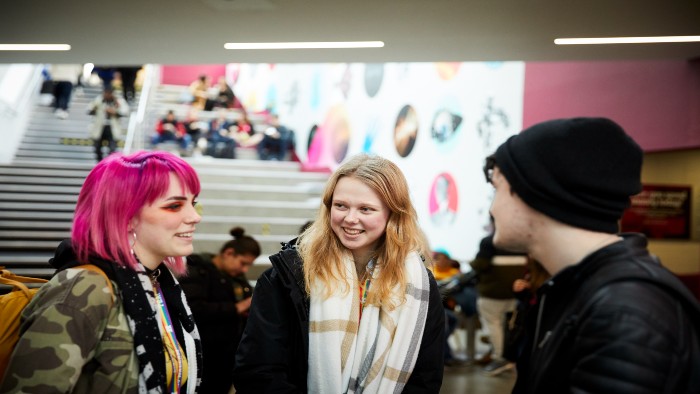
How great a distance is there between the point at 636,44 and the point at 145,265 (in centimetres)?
477

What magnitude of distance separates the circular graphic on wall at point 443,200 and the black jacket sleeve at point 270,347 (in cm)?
802

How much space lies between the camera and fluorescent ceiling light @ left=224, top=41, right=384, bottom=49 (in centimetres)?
543

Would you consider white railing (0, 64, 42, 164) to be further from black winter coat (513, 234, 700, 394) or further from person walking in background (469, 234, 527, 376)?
black winter coat (513, 234, 700, 394)

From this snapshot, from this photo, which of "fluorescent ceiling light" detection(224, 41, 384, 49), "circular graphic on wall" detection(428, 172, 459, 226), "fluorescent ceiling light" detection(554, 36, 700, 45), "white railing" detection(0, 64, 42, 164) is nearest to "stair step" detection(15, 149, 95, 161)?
"white railing" detection(0, 64, 42, 164)

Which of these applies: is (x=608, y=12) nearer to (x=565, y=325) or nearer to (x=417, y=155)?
(x=565, y=325)

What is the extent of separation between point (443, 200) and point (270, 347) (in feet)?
27.8

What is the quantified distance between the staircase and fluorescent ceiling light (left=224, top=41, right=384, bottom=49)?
152 inches

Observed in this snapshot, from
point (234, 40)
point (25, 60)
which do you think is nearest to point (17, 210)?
point (25, 60)

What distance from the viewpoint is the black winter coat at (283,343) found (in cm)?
214

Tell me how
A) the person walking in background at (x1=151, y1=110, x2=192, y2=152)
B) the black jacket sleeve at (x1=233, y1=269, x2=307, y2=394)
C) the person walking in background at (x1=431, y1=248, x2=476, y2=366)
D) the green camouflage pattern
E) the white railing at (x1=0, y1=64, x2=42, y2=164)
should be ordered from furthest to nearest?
the person walking in background at (x1=151, y1=110, x2=192, y2=152) < the white railing at (x1=0, y1=64, x2=42, y2=164) < the person walking in background at (x1=431, y1=248, x2=476, y2=366) < the black jacket sleeve at (x1=233, y1=269, x2=307, y2=394) < the green camouflage pattern

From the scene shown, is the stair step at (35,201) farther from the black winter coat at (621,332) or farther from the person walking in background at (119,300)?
the black winter coat at (621,332)

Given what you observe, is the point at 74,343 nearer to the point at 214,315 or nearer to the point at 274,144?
the point at 214,315

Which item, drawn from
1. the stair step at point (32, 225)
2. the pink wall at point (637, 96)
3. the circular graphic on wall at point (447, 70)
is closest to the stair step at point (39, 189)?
the stair step at point (32, 225)

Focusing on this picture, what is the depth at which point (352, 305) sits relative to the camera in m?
2.25
